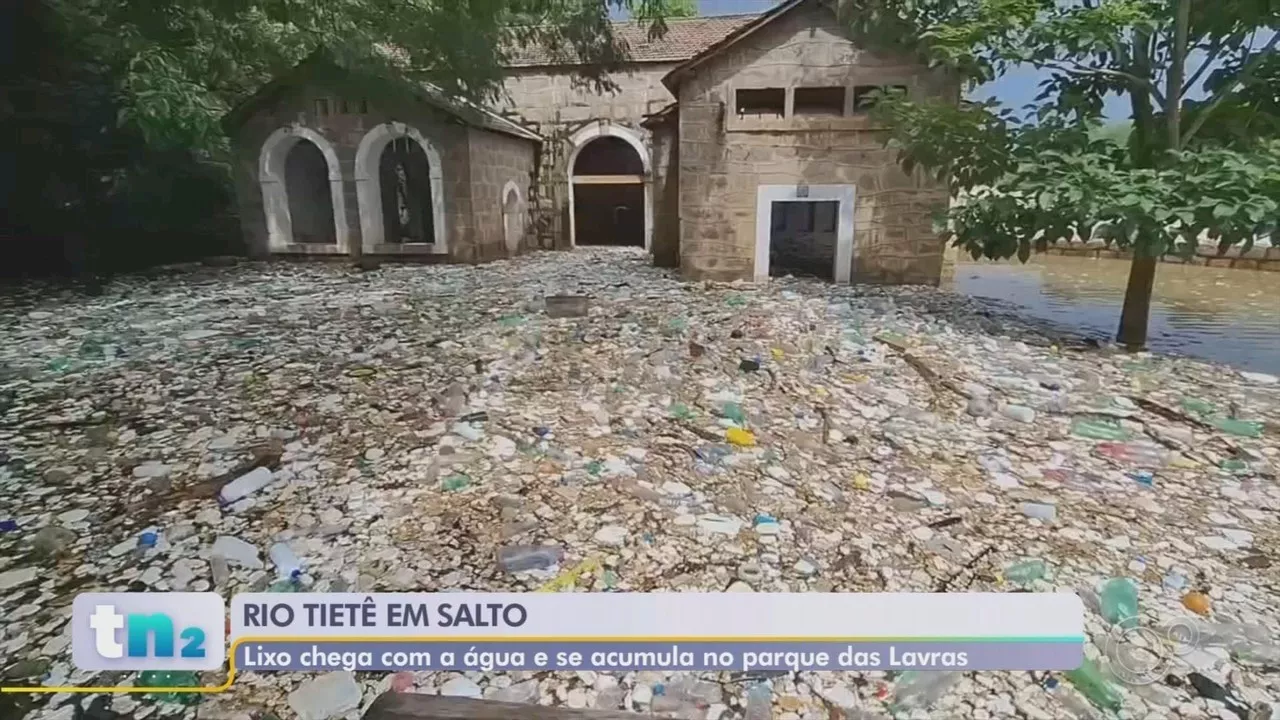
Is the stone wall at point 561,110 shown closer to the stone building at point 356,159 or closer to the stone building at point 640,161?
the stone building at point 640,161

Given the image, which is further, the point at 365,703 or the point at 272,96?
the point at 272,96

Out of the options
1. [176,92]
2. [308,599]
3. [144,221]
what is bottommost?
[308,599]

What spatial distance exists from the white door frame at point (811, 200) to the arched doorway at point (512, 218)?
206 inches

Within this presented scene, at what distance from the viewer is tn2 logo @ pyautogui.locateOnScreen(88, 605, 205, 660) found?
5.41 feet

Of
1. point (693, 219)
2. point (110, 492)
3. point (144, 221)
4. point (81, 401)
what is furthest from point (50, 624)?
point (144, 221)

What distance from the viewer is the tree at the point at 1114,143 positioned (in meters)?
4.77

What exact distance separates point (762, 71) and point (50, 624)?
8142 mm

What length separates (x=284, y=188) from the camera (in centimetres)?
1102

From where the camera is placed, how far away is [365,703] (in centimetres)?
186

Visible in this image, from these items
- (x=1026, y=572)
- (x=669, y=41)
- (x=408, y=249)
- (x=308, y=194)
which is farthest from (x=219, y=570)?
(x=669, y=41)

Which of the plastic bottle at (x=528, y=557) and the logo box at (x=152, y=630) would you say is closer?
the logo box at (x=152, y=630)

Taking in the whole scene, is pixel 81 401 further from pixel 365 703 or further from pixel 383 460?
pixel 365 703

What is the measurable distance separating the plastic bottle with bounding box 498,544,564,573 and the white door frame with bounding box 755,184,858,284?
21.4ft

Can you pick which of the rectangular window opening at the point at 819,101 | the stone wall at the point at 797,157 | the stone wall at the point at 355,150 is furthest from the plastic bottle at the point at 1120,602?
the stone wall at the point at 355,150
